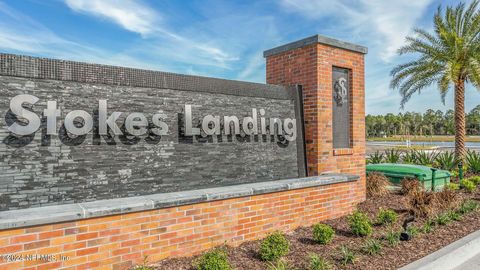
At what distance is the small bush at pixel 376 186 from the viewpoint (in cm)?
849

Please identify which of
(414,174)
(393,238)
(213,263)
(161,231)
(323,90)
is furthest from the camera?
(414,174)

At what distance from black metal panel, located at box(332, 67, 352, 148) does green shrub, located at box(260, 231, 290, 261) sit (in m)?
3.68

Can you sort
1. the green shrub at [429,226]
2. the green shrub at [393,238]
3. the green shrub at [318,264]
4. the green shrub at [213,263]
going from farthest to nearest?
1. the green shrub at [429,226]
2. the green shrub at [393,238]
3. the green shrub at [318,264]
4. the green shrub at [213,263]

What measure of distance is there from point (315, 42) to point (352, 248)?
14.1ft

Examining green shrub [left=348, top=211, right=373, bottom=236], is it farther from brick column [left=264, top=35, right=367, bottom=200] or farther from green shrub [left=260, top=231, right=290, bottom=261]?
brick column [left=264, top=35, right=367, bottom=200]

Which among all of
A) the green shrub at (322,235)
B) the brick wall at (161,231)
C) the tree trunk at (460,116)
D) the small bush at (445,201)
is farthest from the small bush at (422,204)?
the tree trunk at (460,116)

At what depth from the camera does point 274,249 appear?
4.41 metres

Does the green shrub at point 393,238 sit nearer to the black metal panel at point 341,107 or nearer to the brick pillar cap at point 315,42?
the black metal panel at point 341,107

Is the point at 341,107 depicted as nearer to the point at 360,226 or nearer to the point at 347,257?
the point at 360,226


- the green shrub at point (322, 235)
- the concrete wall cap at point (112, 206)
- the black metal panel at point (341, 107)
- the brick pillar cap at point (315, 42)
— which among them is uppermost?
the brick pillar cap at point (315, 42)

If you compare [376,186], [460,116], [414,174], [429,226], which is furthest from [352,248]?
[460,116]

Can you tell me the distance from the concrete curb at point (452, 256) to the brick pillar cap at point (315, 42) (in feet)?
14.7

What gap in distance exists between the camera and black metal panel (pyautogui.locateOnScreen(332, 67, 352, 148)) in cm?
761

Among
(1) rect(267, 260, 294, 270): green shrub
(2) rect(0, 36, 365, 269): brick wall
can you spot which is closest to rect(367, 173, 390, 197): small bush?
(2) rect(0, 36, 365, 269): brick wall
